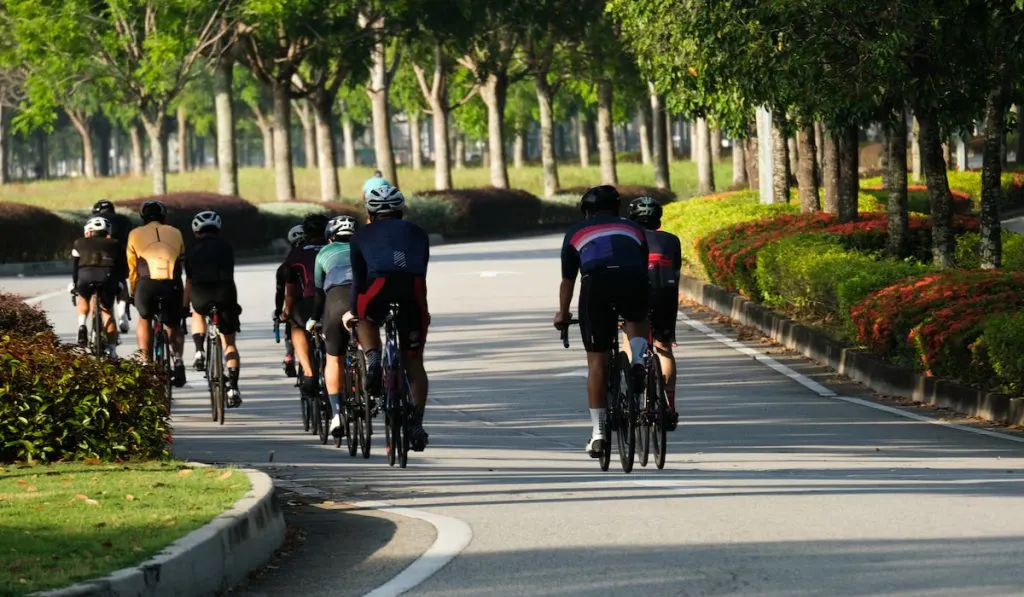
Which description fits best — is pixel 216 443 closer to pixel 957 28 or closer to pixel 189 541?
pixel 189 541

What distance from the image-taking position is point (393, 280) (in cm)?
1229

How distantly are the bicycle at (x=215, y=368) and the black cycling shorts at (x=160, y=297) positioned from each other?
53 centimetres

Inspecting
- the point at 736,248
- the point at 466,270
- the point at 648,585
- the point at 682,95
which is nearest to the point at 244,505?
the point at 648,585

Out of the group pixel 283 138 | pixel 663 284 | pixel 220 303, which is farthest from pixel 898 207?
pixel 283 138

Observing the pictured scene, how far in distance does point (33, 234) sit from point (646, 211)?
101ft

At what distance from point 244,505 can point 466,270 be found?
28899mm

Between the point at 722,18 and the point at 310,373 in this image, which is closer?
the point at 310,373

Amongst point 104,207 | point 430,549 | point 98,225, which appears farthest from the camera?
point 104,207

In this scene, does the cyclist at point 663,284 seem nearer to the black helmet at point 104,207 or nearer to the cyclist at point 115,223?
the cyclist at point 115,223

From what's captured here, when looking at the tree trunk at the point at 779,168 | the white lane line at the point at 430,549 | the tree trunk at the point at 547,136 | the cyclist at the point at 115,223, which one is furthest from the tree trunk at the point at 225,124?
the white lane line at the point at 430,549

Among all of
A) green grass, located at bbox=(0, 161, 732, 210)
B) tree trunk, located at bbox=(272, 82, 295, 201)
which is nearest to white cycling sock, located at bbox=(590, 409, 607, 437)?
tree trunk, located at bbox=(272, 82, 295, 201)

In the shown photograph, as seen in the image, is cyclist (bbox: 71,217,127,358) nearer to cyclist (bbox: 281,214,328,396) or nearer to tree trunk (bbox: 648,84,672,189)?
cyclist (bbox: 281,214,328,396)

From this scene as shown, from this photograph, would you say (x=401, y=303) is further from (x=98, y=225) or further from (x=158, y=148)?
(x=158, y=148)

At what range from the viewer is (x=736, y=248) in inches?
1038
